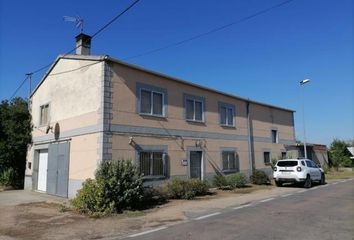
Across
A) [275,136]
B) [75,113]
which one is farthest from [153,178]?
[275,136]

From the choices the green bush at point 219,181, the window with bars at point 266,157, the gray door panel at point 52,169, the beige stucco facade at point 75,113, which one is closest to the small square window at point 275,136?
the window with bars at point 266,157

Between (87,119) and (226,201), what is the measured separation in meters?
7.37

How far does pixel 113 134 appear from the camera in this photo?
15406 millimetres

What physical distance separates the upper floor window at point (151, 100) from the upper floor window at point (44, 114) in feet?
22.0

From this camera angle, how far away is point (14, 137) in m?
22.0

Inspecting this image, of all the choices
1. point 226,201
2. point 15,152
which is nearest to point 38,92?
point 15,152

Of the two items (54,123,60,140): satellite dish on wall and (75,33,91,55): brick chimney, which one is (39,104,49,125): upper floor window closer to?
(54,123,60,140): satellite dish on wall

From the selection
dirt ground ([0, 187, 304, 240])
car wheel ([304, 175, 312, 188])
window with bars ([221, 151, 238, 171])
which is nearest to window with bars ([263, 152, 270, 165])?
window with bars ([221, 151, 238, 171])

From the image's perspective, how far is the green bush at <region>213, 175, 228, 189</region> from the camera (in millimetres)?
19703

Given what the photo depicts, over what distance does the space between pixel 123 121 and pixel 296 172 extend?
36.0 ft

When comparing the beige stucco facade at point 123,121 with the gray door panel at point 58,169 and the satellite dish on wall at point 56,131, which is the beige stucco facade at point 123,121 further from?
the gray door panel at point 58,169

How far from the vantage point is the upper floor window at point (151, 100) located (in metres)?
17.1

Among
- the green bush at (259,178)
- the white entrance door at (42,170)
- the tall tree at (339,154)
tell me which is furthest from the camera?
the tall tree at (339,154)

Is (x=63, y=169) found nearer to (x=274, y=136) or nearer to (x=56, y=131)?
(x=56, y=131)
